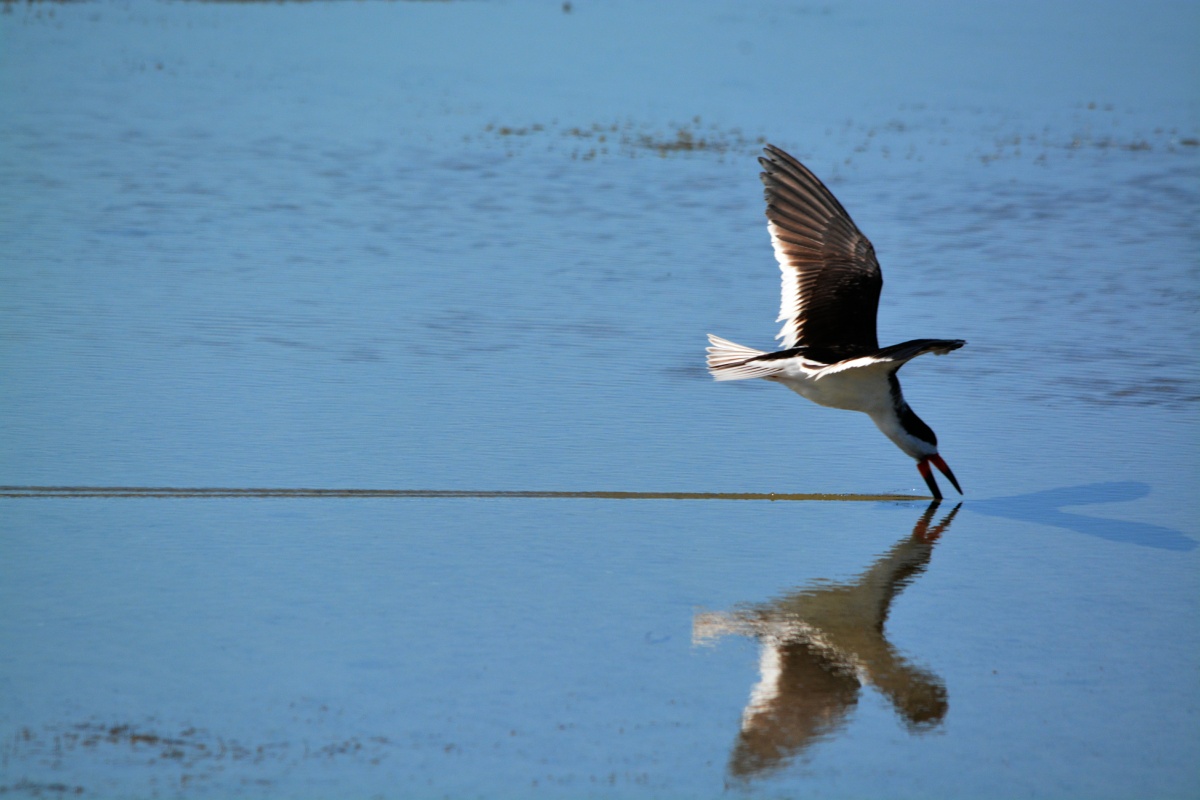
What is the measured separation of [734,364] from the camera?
621 centimetres

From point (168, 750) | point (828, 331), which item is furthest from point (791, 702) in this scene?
point (828, 331)

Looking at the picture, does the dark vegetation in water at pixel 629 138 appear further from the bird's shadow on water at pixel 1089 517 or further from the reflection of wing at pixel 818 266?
the bird's shadow on water at pixel 1089 517

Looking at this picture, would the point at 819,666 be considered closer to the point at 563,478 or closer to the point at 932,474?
the point at 563,478

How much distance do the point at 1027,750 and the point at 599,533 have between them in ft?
6.36

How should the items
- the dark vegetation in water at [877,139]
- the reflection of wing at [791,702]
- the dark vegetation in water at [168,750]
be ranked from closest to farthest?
the dark vegetation in water at [168,750] < the reflection of wing at [791,702] < the dark vegetation in water at [877,139]

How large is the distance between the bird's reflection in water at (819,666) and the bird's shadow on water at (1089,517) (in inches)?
32.2

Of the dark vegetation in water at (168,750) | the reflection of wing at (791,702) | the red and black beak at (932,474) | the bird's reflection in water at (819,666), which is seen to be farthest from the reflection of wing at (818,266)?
the dark vegetation in water at (168,750)

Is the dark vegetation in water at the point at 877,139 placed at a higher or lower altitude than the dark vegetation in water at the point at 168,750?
lower

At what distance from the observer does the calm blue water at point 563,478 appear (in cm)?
382

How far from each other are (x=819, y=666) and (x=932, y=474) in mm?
2013

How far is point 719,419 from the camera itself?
7.06m

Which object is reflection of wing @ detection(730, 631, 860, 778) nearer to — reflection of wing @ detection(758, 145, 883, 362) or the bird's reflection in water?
the bird's reflection in water

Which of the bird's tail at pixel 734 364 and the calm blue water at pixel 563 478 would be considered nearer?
the calm blue water at pixel 563 478

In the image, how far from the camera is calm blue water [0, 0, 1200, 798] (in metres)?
3.82
